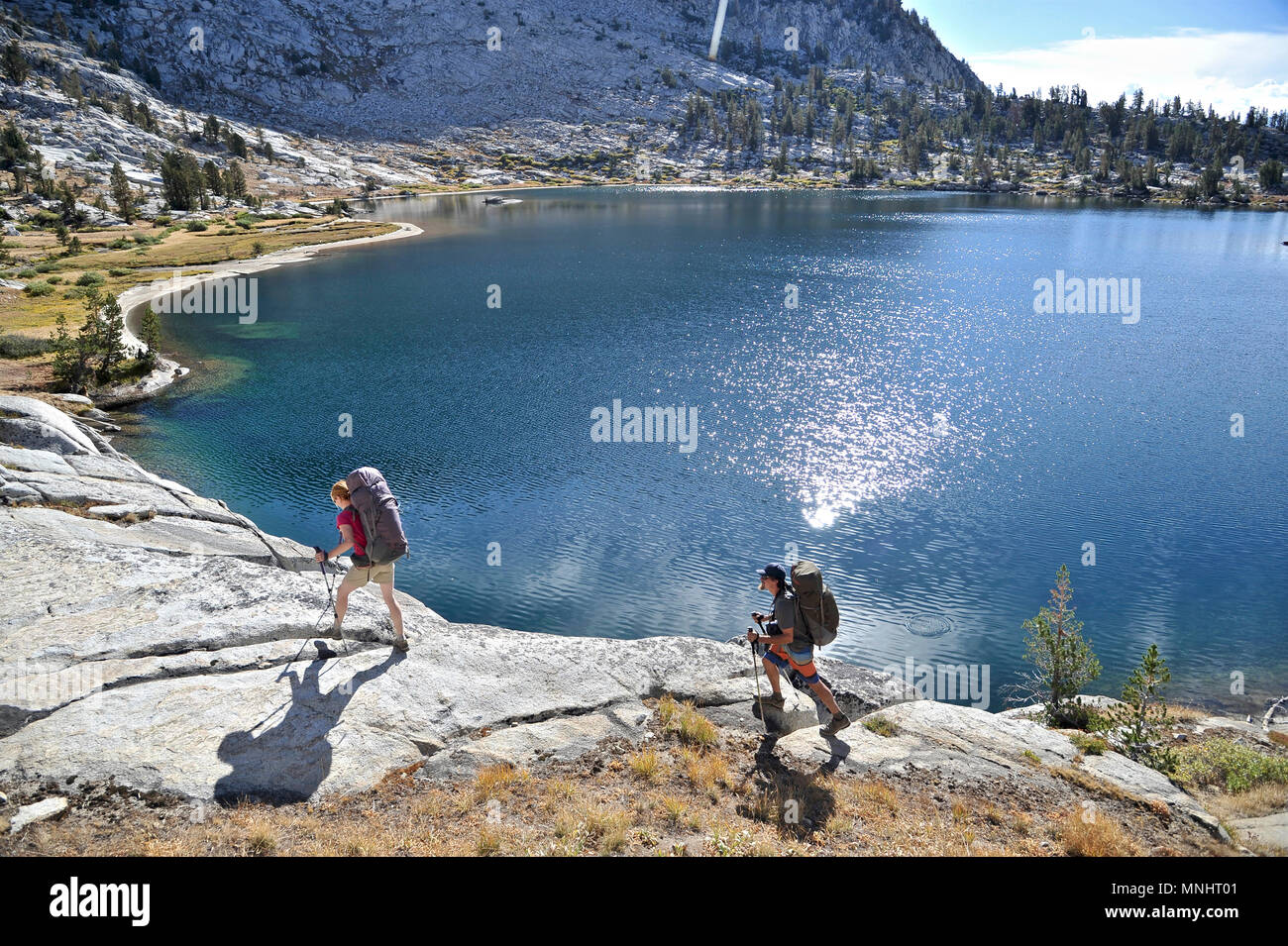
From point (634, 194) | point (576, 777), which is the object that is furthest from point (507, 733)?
point (634, 194)

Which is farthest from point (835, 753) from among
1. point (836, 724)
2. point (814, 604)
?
point (814, 604)

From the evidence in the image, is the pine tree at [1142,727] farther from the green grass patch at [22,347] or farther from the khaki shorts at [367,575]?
the green grass patch at [22,347]

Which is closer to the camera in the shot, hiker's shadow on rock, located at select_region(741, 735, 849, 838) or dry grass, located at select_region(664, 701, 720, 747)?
hiker's shadow on rock, located at select_region(741, 735, 849, 838)

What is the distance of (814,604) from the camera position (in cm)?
1195

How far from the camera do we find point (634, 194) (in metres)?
188

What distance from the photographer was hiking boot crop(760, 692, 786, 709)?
13.1m

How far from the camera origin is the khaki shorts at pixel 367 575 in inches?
528

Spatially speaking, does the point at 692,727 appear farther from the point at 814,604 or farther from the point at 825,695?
the point at 814,604

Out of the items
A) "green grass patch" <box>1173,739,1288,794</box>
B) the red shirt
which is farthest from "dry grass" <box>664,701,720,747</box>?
"green grass patch" <box>1173,739,1288,794</box>

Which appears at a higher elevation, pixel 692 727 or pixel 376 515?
pixel 376 515

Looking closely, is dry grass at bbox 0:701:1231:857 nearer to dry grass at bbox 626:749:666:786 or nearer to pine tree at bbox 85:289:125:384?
dry grass at bbox 626:749:666:786

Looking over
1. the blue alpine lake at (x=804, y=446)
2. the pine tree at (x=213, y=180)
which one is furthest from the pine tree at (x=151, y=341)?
the pine tree at (x=213, y=180)

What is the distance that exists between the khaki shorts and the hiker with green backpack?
6.50 m

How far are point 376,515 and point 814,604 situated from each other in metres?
7.55
